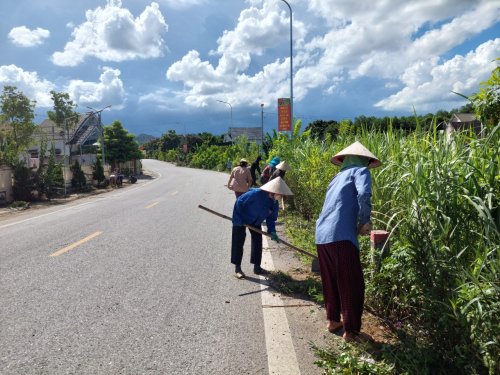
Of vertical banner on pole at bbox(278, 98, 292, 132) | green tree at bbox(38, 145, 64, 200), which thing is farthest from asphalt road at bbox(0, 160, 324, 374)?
green tree at bbox(38, 145, 64, 200)

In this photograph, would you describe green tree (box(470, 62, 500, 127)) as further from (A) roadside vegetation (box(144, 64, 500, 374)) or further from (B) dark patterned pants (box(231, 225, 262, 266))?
(B) dark patterned pants (box(231, 225, 262, 266))

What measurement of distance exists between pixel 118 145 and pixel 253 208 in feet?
159

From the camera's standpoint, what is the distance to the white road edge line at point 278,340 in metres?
3.27

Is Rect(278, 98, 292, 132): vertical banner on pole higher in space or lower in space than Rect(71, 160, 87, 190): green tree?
higher

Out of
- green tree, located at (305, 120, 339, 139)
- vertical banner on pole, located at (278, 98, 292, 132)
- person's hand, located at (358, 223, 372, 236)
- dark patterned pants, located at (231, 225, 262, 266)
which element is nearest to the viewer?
person's hand, located at (358, 223, 372, 236)

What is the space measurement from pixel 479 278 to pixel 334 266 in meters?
1.20

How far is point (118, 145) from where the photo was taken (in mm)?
51031

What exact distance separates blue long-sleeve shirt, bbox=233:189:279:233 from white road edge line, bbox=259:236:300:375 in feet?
3.48

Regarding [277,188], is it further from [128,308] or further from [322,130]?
[322,130]

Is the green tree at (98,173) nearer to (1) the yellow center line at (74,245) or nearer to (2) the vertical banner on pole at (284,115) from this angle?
(2) the vertical banner on pole at (284,115)

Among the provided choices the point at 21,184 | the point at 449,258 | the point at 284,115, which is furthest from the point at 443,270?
the point at 21,184

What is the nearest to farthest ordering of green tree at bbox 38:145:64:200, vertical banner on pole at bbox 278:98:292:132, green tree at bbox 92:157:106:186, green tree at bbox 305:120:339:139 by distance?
green tree at bbox 305:120:339:139 < vertical banner on pole at bbox 278:98:292:132 < green tree at bbox 38:145:64:200 < green tree at bbox 92:157:106:186

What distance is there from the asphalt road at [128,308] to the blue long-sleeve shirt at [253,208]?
790 millimetres

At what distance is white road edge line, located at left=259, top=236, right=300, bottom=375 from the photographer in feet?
10.7
